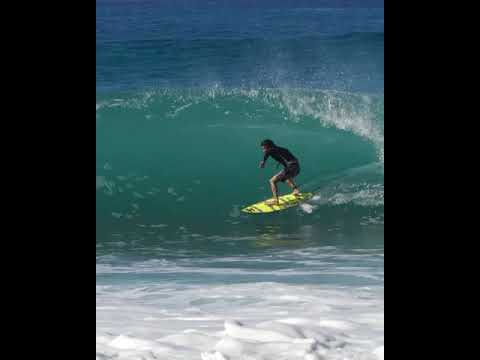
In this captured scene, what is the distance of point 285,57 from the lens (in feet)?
83.0

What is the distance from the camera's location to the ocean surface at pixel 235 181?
7328mm

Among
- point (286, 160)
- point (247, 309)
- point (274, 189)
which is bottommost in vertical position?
point (247, 309)

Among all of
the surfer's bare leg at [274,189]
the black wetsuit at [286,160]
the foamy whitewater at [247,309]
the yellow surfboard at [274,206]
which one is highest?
the black wetsuit at [286,160]

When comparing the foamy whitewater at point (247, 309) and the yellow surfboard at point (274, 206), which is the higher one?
the yellow surfboard at point (274, 206)

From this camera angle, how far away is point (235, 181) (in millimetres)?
18078

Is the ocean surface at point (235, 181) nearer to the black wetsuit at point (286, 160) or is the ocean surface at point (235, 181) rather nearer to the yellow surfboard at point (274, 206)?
the yellow surfboard at point (274, 206)

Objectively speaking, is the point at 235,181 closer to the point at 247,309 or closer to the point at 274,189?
the point at 274,189

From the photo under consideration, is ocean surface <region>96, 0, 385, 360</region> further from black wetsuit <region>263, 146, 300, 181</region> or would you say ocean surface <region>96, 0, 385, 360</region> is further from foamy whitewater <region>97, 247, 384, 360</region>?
black wetsuit <region>263, 146, 300, 181</region>

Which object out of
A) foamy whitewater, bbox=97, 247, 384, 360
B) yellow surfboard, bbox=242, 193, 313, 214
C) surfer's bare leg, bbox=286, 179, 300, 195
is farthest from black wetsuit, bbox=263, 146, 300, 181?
foamy whitewater, bbox=97, 247, 384, 360

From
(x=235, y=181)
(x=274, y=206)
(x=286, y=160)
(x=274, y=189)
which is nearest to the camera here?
(x=274, y=189)

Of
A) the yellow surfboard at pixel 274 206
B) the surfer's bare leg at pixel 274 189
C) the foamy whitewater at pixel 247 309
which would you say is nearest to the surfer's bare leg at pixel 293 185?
the yellow surfboard at pixel 274 206

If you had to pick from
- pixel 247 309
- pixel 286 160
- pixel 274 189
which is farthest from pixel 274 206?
pixel 247 309
